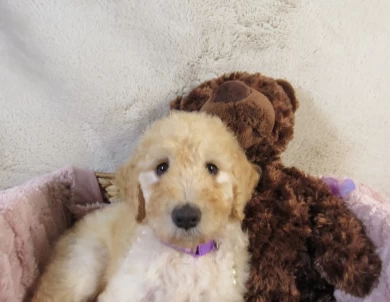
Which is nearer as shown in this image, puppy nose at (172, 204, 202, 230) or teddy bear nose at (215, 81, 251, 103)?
puppy nose at (172, 204, 202, 230)

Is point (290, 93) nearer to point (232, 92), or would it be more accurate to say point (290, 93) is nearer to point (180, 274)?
point (232, 92)

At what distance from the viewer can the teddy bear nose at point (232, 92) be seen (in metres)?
1.81

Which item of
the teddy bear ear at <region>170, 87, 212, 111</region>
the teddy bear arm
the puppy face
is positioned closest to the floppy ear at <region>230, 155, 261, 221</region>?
the puppy face

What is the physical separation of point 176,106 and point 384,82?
1139mm

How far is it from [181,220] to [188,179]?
0.54ft

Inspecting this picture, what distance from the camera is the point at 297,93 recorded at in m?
2.29

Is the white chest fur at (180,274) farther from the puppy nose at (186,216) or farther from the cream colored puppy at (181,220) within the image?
the puppy nose at (186,216)

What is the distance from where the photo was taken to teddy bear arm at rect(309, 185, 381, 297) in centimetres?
153

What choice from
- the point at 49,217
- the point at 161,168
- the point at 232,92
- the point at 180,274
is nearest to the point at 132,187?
the point at 161,168

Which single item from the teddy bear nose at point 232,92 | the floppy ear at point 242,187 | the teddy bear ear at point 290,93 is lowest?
the floppy ear at point 242,187

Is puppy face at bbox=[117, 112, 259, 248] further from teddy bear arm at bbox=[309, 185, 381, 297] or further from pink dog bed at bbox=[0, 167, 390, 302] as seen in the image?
pink dog bed at bbox=[0, 167, 390, 302]

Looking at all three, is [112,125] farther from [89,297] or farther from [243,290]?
[243,290]

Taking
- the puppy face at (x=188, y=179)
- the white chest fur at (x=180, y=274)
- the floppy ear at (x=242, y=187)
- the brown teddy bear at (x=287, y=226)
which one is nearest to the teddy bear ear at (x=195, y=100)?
the brown teddy bear at (x=287, y=226)

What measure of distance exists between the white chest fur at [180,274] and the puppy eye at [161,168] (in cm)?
28
